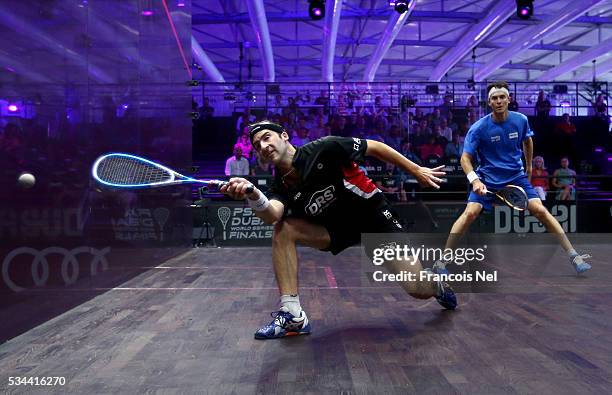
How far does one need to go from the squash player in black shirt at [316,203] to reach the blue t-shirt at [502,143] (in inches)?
55.4

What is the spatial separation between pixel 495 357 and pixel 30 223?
1969 millimetres

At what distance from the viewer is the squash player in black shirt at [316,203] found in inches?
86.0

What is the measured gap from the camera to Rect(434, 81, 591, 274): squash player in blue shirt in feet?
11.1

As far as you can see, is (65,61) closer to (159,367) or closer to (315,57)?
(159,367)

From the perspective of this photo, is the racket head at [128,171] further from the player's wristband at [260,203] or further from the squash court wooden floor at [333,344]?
the squash court wooden floor at [333,344]

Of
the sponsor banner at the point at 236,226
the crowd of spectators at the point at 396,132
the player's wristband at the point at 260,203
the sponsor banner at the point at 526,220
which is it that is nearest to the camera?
the player's wristband at the point at 260,203

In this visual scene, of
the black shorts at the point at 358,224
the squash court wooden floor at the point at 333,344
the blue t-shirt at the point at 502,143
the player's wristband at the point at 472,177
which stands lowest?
the squash court wooden floor at the point at 333,344

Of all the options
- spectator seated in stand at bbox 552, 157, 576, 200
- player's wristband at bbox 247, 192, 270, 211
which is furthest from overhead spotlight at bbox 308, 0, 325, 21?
player's wristband at bbox 247, 192, 270, 211

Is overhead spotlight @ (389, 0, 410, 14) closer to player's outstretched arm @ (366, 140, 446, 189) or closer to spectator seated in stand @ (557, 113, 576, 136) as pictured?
spectator seated in stand @ (557, 113, 576, 136)

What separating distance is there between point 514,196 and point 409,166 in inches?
60.3

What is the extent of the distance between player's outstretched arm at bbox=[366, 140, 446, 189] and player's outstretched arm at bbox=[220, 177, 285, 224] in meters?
0.49

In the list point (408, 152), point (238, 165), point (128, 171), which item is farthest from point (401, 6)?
point (128, 171)

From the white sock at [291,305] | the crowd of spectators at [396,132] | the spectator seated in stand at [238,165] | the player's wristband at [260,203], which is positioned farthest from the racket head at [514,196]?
the spectator seated in stand at [238,165]

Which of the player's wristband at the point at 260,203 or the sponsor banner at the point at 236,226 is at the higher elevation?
the player's wristband at the point at 260,203
